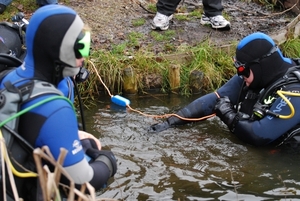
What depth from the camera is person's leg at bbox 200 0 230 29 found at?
728 cm

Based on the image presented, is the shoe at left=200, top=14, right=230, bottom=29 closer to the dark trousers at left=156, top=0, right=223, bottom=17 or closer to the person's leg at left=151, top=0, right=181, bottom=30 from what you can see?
the dark trousers at left=156, top=0, right=223, bottom=17

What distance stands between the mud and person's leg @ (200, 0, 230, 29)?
107 millimetres

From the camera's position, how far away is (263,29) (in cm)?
780

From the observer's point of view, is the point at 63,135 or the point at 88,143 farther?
the point at 88,143

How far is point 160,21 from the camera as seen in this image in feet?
23.7

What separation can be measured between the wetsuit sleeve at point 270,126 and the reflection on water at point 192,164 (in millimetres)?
166

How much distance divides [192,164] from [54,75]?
7.42ft

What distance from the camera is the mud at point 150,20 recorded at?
7.07 m

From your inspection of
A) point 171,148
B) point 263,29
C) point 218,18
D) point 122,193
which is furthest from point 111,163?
point 263,29

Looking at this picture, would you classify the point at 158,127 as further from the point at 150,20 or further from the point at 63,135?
the point at 150,20

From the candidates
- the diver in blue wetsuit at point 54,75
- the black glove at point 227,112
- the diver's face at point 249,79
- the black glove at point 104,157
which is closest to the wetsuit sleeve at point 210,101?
the black glove at point 227,112

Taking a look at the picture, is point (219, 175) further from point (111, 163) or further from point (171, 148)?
point (111, 163)

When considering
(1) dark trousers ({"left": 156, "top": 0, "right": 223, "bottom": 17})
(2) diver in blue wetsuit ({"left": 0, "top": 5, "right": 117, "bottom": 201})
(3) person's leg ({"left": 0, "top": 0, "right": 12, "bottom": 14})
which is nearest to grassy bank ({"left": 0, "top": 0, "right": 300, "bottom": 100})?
(1) dark trousers ({"left": 156, "top": 0, "right": 223, "bottom": 17})

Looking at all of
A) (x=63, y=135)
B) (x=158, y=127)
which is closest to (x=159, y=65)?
(x=158, y=127)
